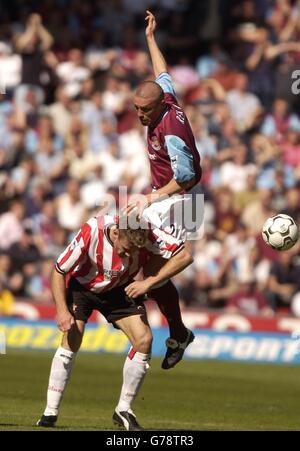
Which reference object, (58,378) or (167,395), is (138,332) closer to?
(58,378)

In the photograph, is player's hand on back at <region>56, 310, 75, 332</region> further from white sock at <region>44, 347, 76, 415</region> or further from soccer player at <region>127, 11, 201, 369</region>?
soccer player at <region>127, 11, 201, 369</region>

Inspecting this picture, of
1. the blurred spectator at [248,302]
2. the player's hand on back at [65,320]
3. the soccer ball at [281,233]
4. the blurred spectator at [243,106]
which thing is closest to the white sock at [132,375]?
the player's hand on back at [65,320]

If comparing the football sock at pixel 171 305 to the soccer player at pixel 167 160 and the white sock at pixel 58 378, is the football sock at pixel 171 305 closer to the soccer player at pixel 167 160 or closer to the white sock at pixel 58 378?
the soccer player at pixel 167 160

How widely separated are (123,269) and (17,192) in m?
11.8

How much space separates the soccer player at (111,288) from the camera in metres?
11.7

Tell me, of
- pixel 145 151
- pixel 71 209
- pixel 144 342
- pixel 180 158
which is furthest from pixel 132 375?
pixel 145 151

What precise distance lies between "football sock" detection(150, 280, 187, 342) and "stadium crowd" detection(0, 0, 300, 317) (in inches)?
319

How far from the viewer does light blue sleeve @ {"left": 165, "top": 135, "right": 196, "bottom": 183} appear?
12195mm

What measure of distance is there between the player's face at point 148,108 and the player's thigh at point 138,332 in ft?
6.25

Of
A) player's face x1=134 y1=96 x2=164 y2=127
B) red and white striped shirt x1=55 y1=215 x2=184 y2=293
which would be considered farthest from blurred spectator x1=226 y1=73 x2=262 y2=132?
red and white striped shirt x1=55 y1=215 x2=184 y2=293

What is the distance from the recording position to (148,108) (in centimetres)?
1223

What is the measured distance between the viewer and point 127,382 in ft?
39.1

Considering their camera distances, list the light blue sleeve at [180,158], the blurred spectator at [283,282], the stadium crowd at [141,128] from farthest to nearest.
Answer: the stadium crowd at [141,128] < the blurred spectator at [283,282] < the light blue sleeve at [180,158]
